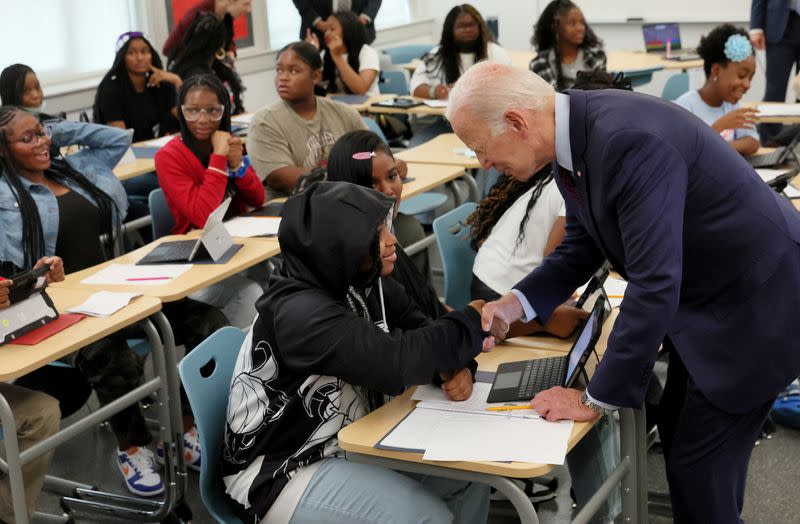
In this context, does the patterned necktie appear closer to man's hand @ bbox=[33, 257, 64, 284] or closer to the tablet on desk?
man's hand @ bbox=[33, 257, 64, 284]

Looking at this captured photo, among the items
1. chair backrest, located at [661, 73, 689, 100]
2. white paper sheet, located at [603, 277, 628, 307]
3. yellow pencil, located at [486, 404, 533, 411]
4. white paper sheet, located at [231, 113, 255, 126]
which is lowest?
yellow pencil, located at [486, 404, 533, 411]

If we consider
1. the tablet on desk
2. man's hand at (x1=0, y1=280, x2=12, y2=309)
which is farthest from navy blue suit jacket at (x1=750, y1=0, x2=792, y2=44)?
man's hand at (x1=0, y1=280, x2=12, y2=309)

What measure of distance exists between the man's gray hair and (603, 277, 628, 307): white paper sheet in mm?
977

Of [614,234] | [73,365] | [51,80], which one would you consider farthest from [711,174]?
[51,80]

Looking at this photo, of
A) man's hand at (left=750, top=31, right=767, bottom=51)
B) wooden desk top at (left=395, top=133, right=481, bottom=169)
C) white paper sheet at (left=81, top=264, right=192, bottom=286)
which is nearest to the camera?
white paper sheet at (left=81, top=264, right=192, bottom=286)

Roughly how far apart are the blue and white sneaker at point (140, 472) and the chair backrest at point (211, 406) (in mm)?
1024

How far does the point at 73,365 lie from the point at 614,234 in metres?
1.94

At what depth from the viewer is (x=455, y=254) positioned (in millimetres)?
3215

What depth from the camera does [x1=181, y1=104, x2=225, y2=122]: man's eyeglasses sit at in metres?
3.74

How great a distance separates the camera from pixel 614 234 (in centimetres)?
184

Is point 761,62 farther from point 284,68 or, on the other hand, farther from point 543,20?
point 284,68

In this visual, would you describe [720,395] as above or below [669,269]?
below

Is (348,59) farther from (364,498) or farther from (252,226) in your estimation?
(364,498)

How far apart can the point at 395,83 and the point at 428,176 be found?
3162 mm
